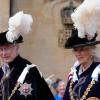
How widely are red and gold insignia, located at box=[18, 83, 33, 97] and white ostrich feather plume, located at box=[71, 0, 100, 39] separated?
90cm

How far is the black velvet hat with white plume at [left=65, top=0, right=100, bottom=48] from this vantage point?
7477 millimetres

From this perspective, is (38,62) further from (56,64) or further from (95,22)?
(95,22)

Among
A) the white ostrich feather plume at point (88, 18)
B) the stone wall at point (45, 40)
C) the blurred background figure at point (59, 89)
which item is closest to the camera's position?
the white ostrich feather plume at point (88, 18)

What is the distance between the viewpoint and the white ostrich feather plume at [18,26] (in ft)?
26.7

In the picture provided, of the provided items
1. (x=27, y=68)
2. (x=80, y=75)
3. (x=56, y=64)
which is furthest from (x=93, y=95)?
(x=56, y=64)

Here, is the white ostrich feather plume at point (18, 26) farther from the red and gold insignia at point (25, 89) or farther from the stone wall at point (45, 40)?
the stone wall at point (45, 40)

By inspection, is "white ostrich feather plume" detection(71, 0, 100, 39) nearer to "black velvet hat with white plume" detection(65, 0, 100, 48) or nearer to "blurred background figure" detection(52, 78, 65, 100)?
"black velvet hat with white plume" detection(65, 0, 100, 48)

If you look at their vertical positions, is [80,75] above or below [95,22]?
below

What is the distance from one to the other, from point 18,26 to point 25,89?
66 cm

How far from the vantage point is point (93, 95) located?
7.45 m

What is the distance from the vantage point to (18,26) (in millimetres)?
8125

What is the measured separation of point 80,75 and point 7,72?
3.24 feet

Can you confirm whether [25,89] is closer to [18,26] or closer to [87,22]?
[18,26]

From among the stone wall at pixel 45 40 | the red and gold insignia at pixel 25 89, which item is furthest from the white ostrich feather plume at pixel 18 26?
the stone wall at pixel 45 40
